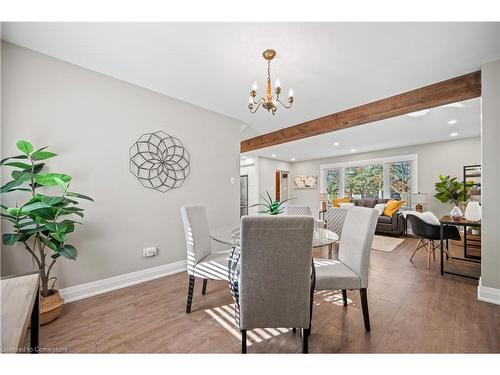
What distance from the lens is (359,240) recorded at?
165cm

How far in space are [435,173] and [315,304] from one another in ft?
18.2

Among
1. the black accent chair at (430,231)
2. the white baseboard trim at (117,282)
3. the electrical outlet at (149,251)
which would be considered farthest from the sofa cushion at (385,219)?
the electrical outlet at (149,251)

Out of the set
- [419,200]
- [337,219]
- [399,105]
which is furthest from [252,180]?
[399,105]

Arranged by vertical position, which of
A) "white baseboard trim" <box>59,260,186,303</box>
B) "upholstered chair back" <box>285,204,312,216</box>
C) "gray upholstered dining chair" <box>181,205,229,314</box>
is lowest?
"white baseboard trim" <box>59,260,186,303</box>

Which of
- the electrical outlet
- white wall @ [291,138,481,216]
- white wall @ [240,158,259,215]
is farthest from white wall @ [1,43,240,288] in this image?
white wall @ [291,138,481,216]

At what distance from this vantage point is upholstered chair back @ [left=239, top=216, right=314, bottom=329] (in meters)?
1.13

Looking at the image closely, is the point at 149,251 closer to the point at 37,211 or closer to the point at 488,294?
the point at 37,211

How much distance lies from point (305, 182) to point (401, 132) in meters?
3.87

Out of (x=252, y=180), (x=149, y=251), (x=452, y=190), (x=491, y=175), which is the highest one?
(x=252, y=180)

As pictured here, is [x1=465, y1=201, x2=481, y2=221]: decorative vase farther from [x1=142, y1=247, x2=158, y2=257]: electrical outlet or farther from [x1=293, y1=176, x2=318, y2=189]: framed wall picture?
[x1=293, y1=176, x2=318, y2=189]: framed wall picture

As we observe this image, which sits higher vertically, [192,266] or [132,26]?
[132,26]

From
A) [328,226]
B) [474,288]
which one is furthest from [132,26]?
[474,288]
